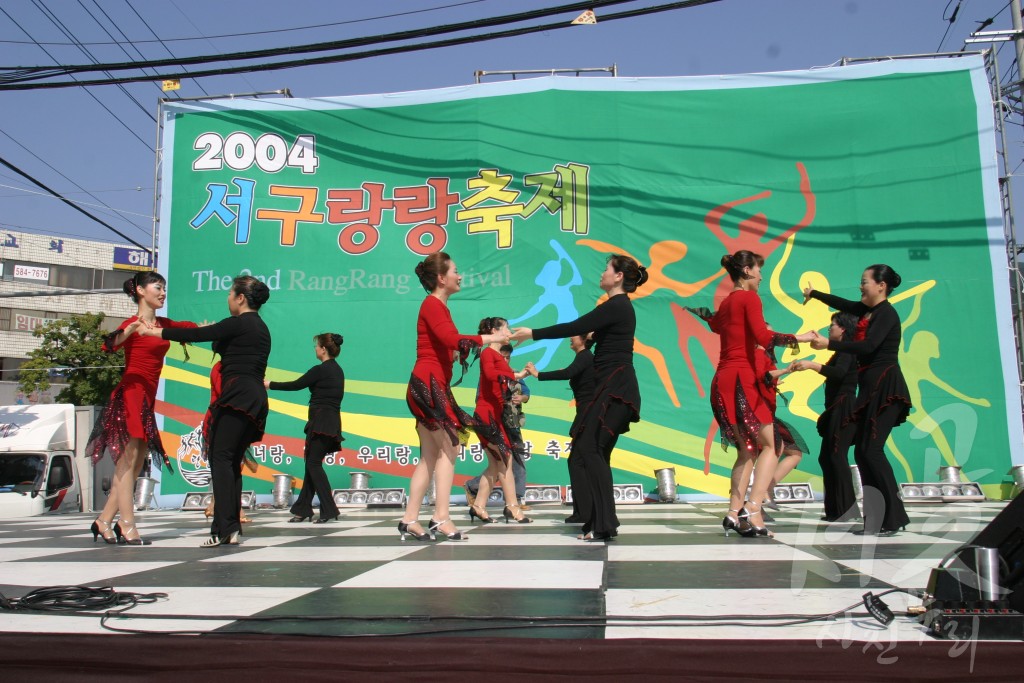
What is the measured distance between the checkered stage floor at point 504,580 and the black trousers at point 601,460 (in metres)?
0.15

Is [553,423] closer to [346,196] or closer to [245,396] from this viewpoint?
[346,196]

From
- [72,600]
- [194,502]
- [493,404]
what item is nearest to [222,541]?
[72,600]

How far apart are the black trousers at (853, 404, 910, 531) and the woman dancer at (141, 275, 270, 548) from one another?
11.5ft

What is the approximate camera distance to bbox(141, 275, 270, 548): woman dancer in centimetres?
417

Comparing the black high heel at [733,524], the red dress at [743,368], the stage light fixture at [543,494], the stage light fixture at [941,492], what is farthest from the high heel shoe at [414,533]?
the stage light fixture at [941,492]

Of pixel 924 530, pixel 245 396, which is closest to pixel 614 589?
pixel 245 396

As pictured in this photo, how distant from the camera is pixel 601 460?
159 inches

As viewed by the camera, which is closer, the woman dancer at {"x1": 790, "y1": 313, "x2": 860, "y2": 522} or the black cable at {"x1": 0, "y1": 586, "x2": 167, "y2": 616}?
the black cable at {"x1": 0, "y1": 586, "x2": 167, "y2": 616}

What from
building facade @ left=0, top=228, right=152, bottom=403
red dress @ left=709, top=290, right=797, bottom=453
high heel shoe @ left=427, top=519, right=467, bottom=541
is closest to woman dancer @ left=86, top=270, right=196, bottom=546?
high heel shoe @ left=427, top=519, right=467, bottom=541

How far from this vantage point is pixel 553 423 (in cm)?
891

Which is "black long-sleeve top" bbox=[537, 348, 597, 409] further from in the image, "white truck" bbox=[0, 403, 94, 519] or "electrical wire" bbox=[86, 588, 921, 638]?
"white truck" bbox=[0, 403, 94, 519]

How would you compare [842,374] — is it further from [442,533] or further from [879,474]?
[442,533]

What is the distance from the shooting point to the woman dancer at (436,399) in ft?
13.3

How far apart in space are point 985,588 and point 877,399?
3.00 meters
